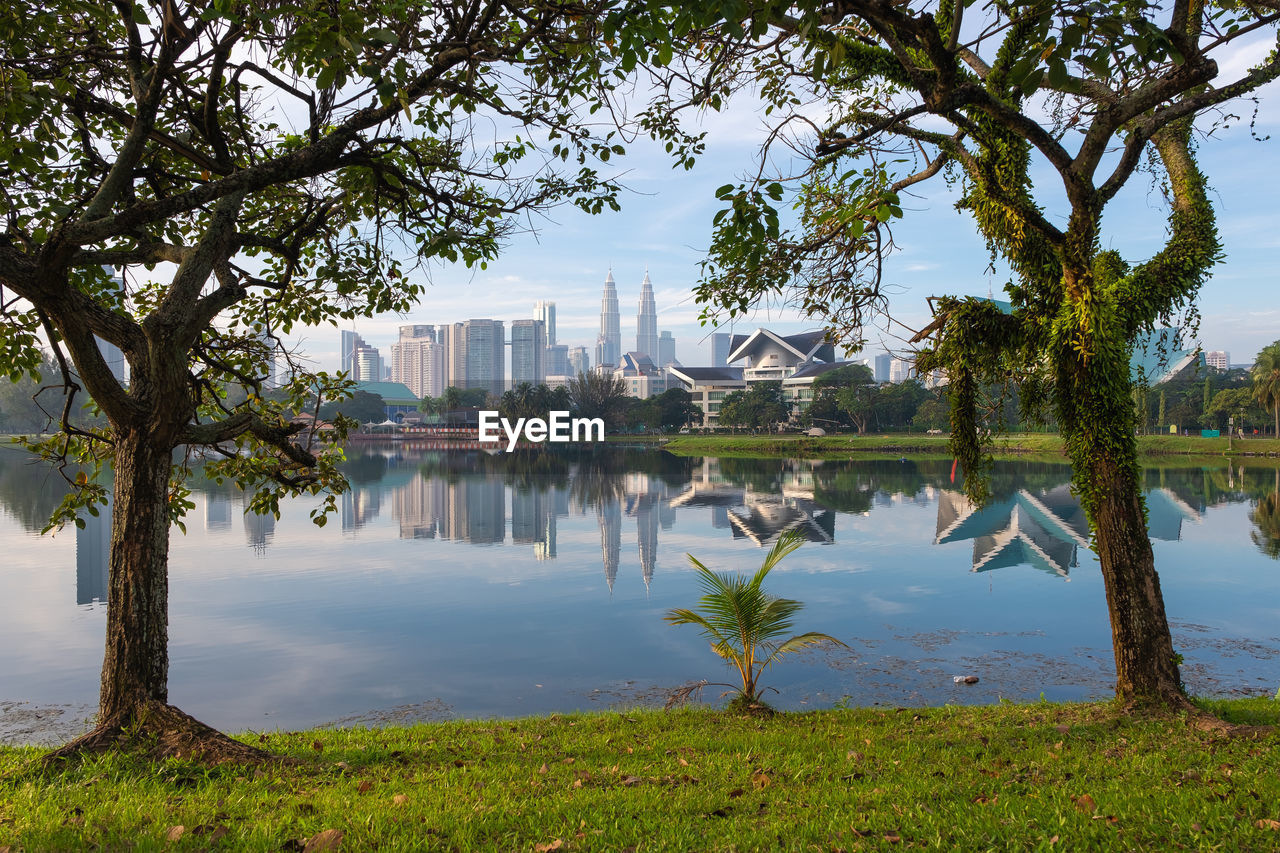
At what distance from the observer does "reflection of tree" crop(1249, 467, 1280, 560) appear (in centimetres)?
1748

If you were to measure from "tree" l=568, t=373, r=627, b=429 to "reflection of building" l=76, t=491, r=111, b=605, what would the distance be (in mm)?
56644

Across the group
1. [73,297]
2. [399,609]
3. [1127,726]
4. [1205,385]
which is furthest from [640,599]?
[1205,385]

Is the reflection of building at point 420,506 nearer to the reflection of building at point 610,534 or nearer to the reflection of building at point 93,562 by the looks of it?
the reflection of building at point 610,534

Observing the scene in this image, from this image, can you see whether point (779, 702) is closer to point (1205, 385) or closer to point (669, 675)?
point (669, 675)

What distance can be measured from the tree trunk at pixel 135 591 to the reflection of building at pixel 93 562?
5.95 m

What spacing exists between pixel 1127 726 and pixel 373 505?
24.9 m

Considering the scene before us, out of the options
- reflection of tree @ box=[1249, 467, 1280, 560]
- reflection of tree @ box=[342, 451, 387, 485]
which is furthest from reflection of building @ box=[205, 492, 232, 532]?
reflection of tree @ box=[1249, 467, 1280, 560]

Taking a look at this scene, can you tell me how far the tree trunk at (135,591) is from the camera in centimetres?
461

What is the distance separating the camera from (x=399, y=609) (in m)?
12.6

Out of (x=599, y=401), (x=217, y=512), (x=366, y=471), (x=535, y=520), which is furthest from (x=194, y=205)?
(x=599, y=401)

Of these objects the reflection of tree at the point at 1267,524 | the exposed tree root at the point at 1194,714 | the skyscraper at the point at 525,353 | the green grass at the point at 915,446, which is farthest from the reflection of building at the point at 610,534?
the skyscraper at the point at 525,353

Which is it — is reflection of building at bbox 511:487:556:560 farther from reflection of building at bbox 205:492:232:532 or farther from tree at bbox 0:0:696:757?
tree at bbox 0:0:696:757

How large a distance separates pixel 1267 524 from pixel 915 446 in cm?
3758

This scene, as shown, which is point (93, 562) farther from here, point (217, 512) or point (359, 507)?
point (359, 507)
